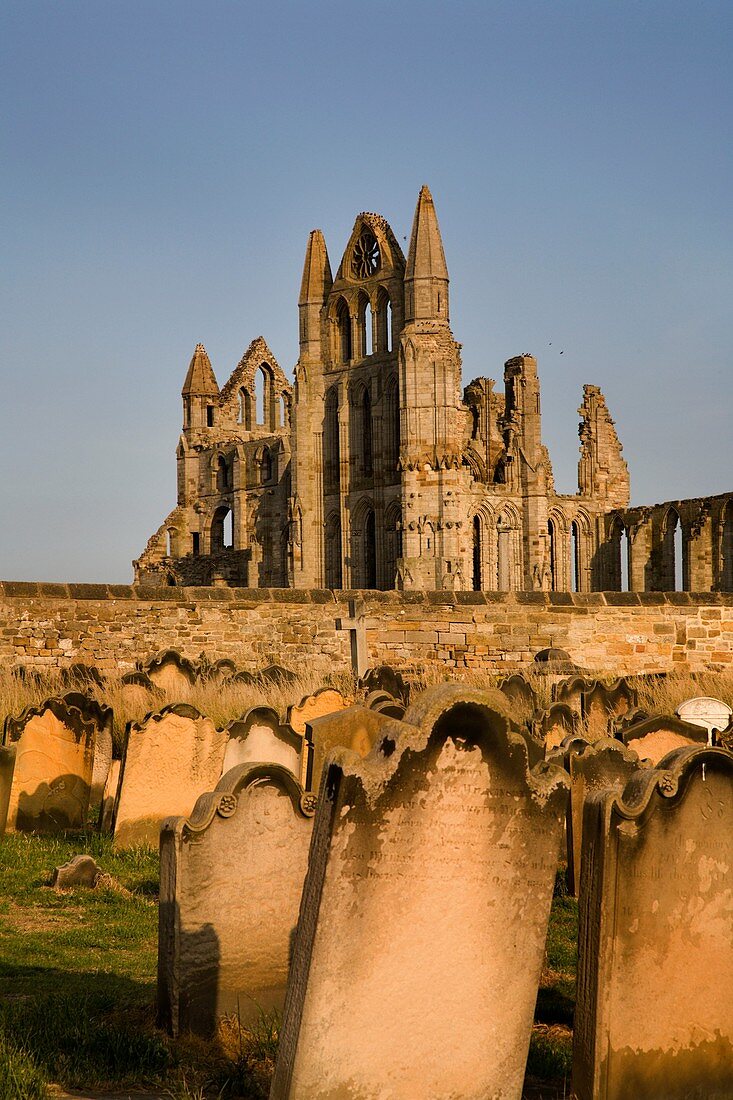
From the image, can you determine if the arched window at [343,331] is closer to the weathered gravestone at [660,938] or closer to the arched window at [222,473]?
the arched window at [222,473]

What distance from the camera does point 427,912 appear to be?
4.06 metres

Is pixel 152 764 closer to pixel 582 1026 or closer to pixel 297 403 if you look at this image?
pixel 582 1026

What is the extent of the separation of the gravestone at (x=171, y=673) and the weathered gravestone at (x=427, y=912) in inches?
370

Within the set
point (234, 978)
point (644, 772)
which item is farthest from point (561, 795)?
point (234, 978)

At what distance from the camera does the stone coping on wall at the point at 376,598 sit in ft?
57.1

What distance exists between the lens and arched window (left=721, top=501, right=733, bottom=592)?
144ft

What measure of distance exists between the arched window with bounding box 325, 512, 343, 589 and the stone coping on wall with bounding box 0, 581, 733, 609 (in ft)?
111

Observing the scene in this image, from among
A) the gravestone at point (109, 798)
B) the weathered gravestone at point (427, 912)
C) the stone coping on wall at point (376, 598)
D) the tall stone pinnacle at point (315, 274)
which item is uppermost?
the tall stone pinnacle at point (315, 274)

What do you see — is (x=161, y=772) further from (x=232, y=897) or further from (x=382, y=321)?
(x=382, y=321)

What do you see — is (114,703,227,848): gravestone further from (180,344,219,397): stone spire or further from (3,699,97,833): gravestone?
(180,344,219,397): stone spire

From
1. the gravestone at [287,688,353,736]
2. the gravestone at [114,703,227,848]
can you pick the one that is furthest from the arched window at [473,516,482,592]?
the gravestone at [114,703,227,848]

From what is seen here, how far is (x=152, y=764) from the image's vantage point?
29.9 ft

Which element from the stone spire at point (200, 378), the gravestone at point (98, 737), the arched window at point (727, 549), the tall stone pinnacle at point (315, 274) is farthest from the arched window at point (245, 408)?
the gravestone at point (98, 737)

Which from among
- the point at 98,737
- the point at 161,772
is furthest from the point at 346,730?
the point at 98,737
